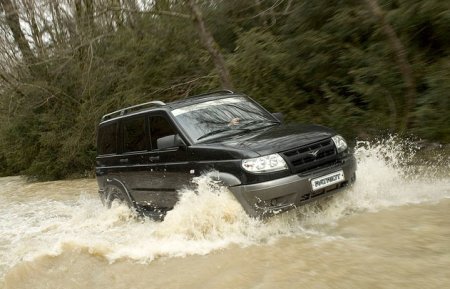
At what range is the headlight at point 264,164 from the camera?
510 cm

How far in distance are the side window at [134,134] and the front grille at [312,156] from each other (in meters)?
2.42

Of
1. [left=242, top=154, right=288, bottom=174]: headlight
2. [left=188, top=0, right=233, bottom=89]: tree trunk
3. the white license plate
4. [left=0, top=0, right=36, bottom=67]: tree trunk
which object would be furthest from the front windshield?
[left=0, top=0, right=36, bottom=67]: tree trunk

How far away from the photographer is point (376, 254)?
447 cm

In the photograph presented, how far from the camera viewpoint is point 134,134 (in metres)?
6.99

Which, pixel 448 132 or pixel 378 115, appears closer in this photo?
pixel 448 132

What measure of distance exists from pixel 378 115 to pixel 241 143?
4345 mm

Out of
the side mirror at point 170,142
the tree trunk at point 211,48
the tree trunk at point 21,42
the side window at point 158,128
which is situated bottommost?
the side mirror at point 170,142

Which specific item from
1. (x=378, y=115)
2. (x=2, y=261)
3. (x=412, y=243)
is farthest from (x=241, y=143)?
(x=378, y=115)

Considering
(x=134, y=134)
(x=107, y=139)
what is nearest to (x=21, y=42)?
(x=107, y=139)

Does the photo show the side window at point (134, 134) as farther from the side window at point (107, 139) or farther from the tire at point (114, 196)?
the tire at point (114, 196)

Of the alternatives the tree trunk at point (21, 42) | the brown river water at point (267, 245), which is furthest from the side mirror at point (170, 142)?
the tree trunk at point (21, 42)

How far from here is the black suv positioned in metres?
5.13

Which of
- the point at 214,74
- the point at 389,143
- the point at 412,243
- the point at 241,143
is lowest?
the point at 412,243

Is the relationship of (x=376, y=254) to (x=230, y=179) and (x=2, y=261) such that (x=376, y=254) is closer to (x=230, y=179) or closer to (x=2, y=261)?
Result: (x=230, y=179)
